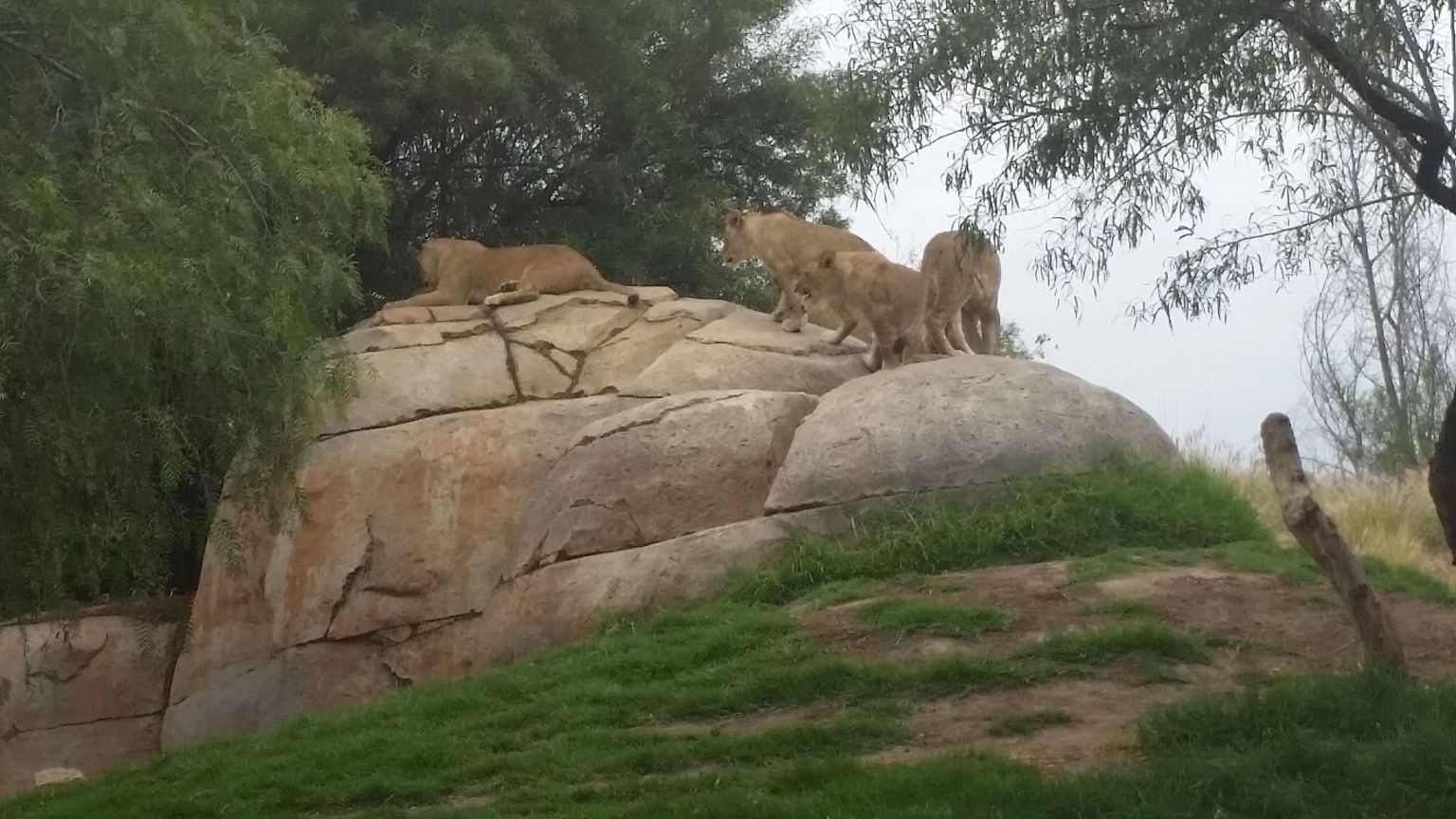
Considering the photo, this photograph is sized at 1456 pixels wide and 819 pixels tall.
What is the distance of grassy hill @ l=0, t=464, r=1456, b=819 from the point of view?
6414mm

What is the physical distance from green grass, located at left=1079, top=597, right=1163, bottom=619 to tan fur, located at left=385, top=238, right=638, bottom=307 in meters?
6.65

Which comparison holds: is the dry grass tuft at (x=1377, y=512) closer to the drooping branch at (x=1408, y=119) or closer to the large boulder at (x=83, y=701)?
the drooping branch at (x=1408, y=119)

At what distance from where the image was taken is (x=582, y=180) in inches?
670

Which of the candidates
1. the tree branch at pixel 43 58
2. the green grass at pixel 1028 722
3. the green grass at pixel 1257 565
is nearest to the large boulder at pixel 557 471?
the green grass at pixel 1257 565

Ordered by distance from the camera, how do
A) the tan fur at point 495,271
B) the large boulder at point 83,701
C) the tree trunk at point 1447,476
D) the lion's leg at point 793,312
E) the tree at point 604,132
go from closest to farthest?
the tree trunk at point 1447,476, the large boulder at point 83,701, the lion's leg at point 793,312, the tan fur at point 495,271, the tree at point 604,132

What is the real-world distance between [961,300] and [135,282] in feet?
26.9

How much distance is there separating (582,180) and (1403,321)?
821 centimetres

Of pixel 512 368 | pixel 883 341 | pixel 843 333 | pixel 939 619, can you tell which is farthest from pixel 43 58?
pixel 843 333

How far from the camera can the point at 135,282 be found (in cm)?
601

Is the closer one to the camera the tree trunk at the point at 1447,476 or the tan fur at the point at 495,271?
the tree trunk at the point at 1447,476

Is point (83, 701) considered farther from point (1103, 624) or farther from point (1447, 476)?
point (1447, 476)

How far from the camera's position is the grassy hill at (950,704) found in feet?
21.0

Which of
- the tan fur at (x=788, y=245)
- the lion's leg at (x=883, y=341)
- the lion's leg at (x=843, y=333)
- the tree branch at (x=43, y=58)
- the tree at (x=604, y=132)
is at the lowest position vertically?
the lion's leg at (x=883, y=341)

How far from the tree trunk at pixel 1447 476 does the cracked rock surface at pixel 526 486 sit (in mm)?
3834
